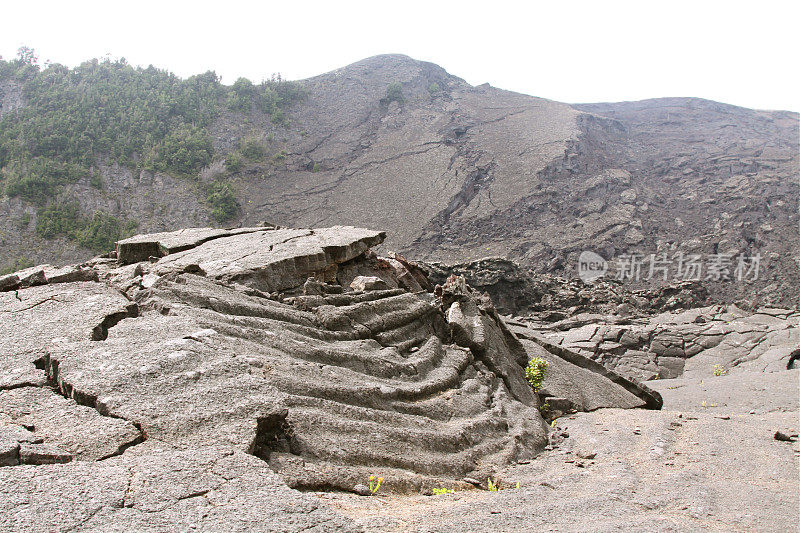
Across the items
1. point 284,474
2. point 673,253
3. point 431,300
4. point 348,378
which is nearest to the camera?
point 284,474

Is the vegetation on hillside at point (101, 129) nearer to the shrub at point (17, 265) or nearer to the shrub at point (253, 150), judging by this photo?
the shrub at point (253, 150)

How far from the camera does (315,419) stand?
312 cm

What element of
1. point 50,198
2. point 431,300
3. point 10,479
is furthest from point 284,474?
point 50,198

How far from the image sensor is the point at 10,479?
213cm

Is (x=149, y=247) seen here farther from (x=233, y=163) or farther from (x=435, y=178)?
(x=233, y=163)

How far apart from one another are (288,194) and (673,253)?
1789cm

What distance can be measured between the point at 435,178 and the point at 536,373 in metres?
23.0

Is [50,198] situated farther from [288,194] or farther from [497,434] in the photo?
[497,434]

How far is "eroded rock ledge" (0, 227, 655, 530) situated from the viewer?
2533 millimetres

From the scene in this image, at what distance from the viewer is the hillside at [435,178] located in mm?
22750

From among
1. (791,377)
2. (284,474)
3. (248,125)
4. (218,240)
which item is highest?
(248,125)

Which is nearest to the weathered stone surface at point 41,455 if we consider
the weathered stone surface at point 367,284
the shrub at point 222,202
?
the weathered stone surface at point 367,284

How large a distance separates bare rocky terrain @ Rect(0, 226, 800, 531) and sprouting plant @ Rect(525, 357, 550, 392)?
0.43 ft

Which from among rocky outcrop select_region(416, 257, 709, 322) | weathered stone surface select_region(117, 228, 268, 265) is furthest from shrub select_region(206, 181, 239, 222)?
weathered stone surface select_region(117, 228, 268, 265)
